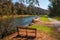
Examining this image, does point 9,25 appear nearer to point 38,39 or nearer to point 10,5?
point 10,5

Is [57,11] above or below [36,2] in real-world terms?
below

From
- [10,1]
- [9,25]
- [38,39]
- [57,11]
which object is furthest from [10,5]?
[57,11]

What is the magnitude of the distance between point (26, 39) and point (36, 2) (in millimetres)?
5203

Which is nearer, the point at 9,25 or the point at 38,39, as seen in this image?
the point at 38,39

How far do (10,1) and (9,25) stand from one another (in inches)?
147

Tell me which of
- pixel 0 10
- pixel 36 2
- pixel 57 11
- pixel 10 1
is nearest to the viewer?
pixel 36 2

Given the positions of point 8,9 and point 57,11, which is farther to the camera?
point 57,11

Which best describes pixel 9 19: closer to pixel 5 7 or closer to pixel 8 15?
pixel 8 15

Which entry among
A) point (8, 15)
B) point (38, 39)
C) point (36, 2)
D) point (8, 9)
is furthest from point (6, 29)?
point (36, 2)

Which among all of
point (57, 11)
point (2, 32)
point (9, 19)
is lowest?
point (57, 11)

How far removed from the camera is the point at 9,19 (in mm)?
19562

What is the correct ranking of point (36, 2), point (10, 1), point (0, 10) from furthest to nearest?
point (10, 1), point (0, 10), point (36, 2)

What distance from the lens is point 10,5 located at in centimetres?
1758

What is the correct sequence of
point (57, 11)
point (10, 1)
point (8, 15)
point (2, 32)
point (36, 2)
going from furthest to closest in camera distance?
point (57, 11) → point (2, 32) → point (8, 15) → point (10, 1) → point (36, 2)
